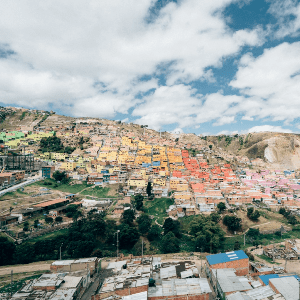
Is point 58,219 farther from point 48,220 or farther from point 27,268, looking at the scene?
point 27,268

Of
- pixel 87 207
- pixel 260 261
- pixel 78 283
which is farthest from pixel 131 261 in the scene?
pixel 87 207

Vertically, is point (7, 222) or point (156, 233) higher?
point (7, 222)

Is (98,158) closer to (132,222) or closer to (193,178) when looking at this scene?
(193,178)

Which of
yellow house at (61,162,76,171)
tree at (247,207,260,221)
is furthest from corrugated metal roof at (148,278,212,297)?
yellow house at (61,162,76,171)

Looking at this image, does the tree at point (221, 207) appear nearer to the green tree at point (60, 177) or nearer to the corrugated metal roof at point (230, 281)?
the corrugated metal roof at point (230, 281)

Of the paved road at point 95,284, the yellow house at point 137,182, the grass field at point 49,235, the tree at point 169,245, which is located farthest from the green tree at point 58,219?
the yellow house at point 137,182

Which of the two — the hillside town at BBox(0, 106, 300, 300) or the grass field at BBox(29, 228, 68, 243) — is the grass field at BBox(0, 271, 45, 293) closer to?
the hillside town at BBox(0, 106, 300, 300)

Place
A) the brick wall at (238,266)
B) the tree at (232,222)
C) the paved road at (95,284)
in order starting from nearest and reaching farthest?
the paved road at (95,284) < the brick wall at (238,266) < the tree at (232,222)
